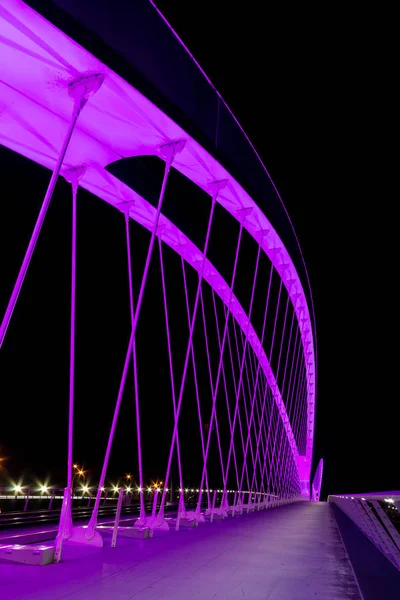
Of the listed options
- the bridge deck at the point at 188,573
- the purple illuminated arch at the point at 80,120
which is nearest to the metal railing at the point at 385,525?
the bridge deck at the point at 188,573

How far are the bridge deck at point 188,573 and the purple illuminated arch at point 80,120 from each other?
469cm

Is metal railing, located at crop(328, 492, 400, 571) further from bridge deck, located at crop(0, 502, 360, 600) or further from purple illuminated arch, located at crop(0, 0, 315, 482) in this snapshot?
purple illuminated arch, located at crop(0, 0, 315, 482)

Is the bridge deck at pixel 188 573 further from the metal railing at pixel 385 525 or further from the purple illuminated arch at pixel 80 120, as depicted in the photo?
the purple illuminated arch at pixel 80 120

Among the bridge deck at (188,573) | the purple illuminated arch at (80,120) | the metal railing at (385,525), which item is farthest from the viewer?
the purple illuminated arch at (80,120)

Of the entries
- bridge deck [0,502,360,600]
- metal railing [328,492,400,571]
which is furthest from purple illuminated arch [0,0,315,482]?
metal railing [328,492,400,571]

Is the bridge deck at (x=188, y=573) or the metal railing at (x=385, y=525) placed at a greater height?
the metal railing at (x=385, y=525)

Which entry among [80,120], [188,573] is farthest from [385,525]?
[80,120]

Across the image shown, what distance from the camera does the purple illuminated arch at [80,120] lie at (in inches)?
202

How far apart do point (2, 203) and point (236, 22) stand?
57.1ft

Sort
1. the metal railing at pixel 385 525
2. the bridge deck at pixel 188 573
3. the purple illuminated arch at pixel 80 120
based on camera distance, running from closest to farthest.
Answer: the bridge deck at pixel 188 573, the metal railing at pixel 385 525, the purple illuminated arch at pixel 80 120

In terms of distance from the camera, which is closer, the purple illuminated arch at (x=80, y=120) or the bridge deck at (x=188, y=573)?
the bridge deck at (x=188, y=573)

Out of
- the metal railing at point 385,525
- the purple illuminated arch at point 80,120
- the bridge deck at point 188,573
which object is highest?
the purple illuminated arch at point 80,120

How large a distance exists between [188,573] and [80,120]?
5619 millimetres

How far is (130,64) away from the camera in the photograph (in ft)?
18.9
